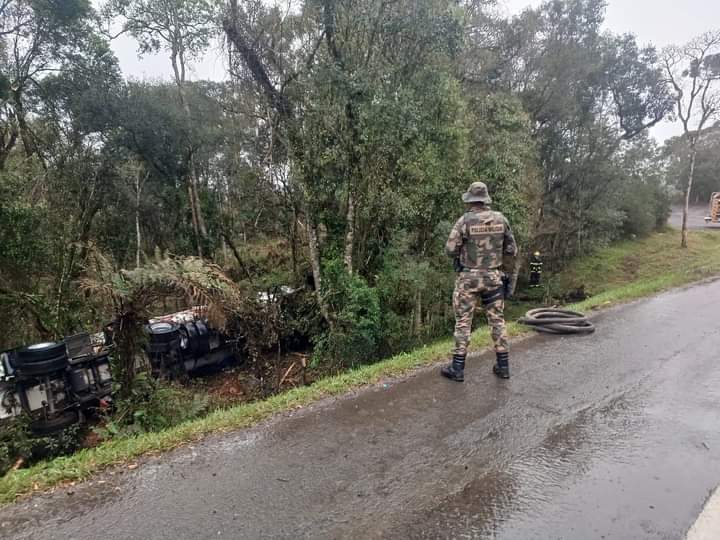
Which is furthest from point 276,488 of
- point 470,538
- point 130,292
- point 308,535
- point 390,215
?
point 390,215

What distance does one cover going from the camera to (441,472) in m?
2.83

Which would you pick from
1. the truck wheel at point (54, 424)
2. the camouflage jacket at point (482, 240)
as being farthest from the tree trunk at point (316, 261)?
the camouflage jacket at point (482, 240)

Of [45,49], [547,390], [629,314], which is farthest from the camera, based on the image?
[45,49]

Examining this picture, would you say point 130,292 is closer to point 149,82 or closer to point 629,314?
point 629,314

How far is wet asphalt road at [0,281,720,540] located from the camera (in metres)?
2.37

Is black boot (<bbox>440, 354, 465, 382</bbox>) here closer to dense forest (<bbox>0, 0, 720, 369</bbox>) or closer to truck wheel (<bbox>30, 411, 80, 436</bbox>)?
dense forest (<bbox>0, 0, 720, 369</bbox>)

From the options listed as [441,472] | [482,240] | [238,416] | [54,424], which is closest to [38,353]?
[54,424]

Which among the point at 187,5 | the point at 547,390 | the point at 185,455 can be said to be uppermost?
the point at 187,5

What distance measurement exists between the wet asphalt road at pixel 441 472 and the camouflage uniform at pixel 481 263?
1.79ft

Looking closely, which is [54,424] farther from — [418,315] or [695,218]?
[695,218]

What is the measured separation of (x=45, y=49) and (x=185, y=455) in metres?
13.6

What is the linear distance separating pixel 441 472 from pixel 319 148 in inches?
292

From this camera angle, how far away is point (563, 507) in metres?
2.49

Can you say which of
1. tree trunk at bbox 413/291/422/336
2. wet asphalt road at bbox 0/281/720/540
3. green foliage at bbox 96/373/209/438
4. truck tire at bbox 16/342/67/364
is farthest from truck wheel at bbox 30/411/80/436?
tree trunk at bbox 413/291/422/336
